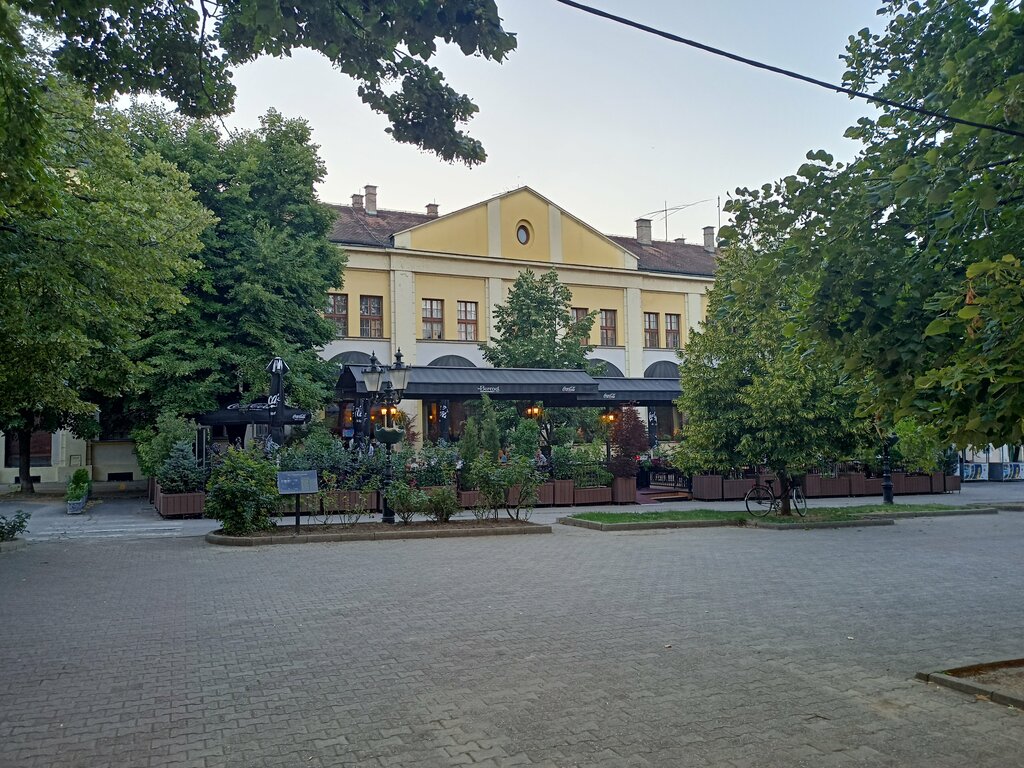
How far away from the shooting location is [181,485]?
19.8 meters

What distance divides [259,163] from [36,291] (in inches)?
699

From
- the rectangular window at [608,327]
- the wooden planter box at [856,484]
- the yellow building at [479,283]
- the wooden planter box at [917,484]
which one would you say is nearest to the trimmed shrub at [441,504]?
the wooden planter box at [856,484]

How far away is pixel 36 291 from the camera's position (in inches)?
486

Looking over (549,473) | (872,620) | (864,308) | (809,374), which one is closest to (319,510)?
(549,473)

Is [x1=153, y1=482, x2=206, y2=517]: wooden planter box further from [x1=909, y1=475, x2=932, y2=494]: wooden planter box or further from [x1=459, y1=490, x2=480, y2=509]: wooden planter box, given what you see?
[x1=909, y1=475, x2=932, y2=494]: wooden planter box

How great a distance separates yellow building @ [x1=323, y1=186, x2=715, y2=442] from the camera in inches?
1609

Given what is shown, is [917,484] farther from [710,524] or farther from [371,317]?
[371,317]

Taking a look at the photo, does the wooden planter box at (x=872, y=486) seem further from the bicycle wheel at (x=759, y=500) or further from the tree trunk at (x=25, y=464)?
the tree trunk at (x=25, y=464)

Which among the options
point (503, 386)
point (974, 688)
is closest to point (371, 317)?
point (503, 386)

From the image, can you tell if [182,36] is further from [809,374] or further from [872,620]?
[809,374]

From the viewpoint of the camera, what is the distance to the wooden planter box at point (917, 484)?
28.1 m

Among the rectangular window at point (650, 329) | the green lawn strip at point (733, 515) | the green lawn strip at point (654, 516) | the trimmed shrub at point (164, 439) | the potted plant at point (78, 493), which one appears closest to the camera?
the green lawn strip at point (654, 516)

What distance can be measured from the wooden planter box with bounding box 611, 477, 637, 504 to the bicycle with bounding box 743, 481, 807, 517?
3.57 m

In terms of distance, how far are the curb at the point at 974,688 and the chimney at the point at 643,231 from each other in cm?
5011
